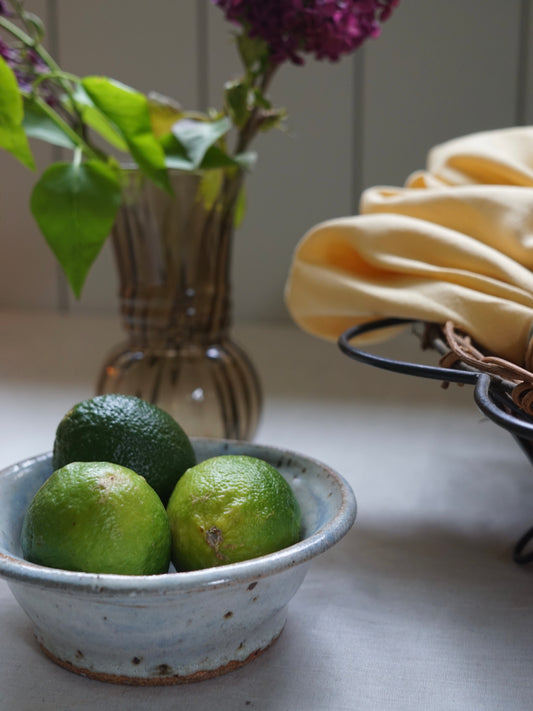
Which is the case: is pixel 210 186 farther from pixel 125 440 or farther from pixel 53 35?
pixel 53 35

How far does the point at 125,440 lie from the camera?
1.39 ft

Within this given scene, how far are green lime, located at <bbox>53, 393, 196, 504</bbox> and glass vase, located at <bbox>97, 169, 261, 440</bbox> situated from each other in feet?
0.66

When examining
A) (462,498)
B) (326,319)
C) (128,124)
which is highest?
(128,124)

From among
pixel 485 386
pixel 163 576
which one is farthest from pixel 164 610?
pixel 485 386

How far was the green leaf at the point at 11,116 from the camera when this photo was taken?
52 centimetres

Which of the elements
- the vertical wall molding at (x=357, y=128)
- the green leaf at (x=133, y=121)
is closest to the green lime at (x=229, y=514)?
the green leaf at (x=133, y=121)

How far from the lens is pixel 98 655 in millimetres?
371

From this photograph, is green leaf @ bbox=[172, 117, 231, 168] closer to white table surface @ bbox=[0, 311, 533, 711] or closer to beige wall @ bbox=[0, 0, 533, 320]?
white table surface @ bbox=[0, 311, 533, 711]

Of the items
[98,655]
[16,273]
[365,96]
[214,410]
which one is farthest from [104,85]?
[16,273]

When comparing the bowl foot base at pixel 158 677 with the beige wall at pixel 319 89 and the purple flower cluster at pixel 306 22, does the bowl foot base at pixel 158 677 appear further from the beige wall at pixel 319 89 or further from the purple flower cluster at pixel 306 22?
the beige wall at pixel 319 89

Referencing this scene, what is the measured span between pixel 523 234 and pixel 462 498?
0.67 ft

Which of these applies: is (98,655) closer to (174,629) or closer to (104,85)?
(174,629)

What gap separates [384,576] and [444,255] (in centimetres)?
20

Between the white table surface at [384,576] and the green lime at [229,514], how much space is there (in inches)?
2.5
